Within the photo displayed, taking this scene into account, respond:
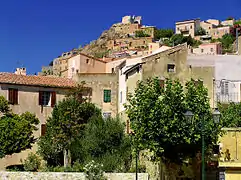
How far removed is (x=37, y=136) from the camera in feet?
142

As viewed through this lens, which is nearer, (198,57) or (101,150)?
(101,150)

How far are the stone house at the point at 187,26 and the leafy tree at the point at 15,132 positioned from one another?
97.4m

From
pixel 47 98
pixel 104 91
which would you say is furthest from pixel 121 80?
pixel 47 98

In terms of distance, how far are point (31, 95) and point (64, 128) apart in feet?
16.3

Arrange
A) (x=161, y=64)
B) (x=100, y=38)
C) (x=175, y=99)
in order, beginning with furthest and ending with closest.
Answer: (x=100, y=38)
(x=161, y=64)
(x=175, y=99)

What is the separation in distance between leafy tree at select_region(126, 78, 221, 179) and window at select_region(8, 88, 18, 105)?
49.5ft

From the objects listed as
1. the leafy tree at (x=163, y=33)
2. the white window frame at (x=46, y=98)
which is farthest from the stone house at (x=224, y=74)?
the leafy tree at (x=163, y=33)

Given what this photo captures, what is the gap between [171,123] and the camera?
1131 inches

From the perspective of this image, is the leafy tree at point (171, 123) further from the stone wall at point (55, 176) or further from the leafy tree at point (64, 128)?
the leafy tree at point (64, 128)

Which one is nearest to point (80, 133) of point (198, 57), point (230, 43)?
point (198, 57)

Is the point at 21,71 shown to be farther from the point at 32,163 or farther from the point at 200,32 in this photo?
the point at 200,32

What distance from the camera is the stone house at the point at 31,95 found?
1684 inches

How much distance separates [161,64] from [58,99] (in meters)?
10.2

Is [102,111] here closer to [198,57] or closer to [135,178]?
[198,57]
